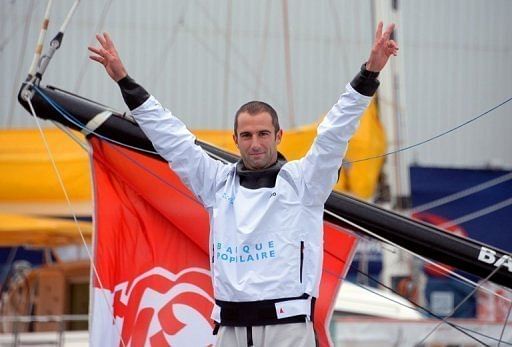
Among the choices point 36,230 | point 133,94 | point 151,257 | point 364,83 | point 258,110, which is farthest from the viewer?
point 36,230

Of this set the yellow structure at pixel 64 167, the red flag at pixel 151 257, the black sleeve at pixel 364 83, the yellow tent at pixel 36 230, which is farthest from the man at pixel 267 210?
the yellow tent at pixel 36 230

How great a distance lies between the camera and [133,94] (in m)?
3.76

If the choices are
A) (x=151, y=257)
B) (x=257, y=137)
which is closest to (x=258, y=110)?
(x=257, y=137)

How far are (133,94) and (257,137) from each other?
0.48m

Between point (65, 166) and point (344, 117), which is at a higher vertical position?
point (344, 117)

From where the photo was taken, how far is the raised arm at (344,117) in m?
3.49

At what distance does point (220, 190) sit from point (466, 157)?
641 inches

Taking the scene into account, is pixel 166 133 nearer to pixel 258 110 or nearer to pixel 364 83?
pixel 258 110

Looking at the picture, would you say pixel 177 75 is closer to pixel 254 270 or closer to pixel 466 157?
pixel 466 157

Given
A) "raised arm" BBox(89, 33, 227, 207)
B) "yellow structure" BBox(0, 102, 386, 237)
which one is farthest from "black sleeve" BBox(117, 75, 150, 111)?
"yellow structure" BBox(0, 102, 386, 237)

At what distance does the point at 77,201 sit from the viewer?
33.7ft

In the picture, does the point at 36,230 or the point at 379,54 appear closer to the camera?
the point at 379,54

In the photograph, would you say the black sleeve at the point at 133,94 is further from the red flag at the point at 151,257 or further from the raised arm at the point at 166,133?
the red flag at the point at 151,257

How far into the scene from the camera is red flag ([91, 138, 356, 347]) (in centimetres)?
451
